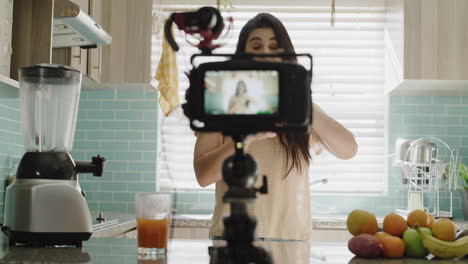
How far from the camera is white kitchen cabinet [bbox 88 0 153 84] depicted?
12.3 ft

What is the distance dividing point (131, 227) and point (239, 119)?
243 cm

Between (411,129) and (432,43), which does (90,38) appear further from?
(411,129)

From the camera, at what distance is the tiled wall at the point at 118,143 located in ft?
13.3

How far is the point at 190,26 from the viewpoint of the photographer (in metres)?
1.00

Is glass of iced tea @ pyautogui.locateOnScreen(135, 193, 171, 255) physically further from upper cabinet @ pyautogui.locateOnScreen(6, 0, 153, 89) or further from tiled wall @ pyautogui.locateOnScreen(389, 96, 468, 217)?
tiled wall @ pyautogui.locateOnScreen(389, 96, 468, 217)

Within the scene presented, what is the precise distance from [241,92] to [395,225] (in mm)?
685

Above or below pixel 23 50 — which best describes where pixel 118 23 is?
above

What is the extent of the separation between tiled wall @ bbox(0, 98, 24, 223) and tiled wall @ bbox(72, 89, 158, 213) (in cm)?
72

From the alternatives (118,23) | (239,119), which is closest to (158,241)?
(239,119)

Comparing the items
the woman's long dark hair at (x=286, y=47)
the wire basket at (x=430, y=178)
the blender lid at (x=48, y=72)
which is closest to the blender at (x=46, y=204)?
the blender lid at (x=48, y=72)

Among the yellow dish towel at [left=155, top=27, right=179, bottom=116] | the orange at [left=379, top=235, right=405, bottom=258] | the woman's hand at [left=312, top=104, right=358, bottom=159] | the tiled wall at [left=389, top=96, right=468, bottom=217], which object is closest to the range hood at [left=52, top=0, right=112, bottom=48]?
the yellow dish towel at [left=155, top=27, right=179, bottom=116]

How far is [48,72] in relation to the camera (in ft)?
6.93

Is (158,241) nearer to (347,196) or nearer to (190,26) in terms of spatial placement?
(190,26)

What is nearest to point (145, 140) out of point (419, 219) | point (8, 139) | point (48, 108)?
point (8, 139)
